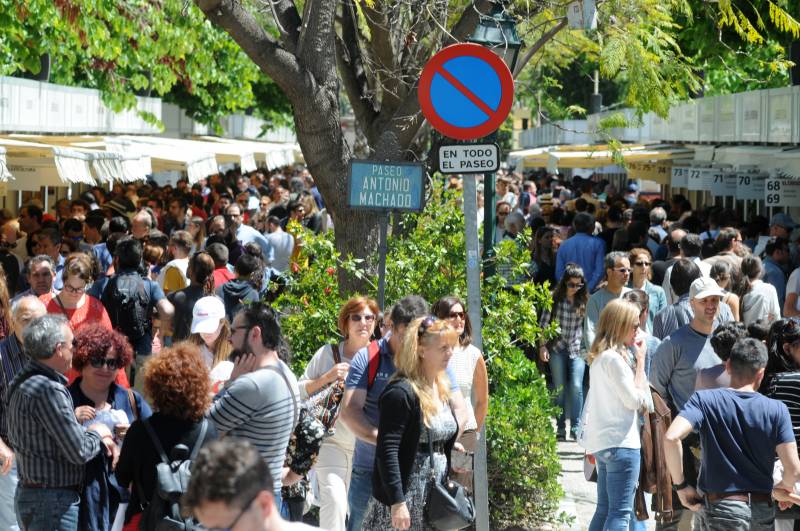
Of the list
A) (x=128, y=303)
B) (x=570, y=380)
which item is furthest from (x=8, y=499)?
(x=570, y=380)

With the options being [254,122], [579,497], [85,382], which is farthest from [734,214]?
[254,122]

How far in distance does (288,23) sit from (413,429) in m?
4.64

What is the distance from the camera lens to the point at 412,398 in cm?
552

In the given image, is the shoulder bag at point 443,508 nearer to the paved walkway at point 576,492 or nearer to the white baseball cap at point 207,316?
the white baseball cap at point 207,316

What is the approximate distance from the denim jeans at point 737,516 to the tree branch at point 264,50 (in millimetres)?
4294

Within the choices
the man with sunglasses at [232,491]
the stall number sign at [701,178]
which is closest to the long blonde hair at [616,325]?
the man with sunglasses at [232,491]

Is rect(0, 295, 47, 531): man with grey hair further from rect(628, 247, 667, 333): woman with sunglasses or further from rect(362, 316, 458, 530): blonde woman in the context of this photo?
rect(628, 247, 667, 333): woman with sunglasses

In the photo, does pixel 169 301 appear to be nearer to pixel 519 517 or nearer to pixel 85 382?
pixel 519 517

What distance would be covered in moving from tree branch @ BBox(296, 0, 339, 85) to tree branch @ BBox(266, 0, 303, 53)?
0.19 metres

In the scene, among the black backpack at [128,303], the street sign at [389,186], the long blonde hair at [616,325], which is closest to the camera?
the long blonde hair at [616,325]

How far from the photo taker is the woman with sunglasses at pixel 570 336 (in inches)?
446

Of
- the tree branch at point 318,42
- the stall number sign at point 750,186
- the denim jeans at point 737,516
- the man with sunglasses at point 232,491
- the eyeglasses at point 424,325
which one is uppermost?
the tree branch at point 318,42

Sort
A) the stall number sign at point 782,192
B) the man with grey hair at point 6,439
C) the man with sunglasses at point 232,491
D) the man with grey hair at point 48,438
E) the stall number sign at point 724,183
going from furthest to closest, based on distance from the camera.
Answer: the stall number sign at point 724,183, the stall number sign at point 782,192, the man with grey hair at point 6,439, the man with grey hair at point 48,438, the man with sunglasses at point 232,491

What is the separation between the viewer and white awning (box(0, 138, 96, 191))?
14.6m
